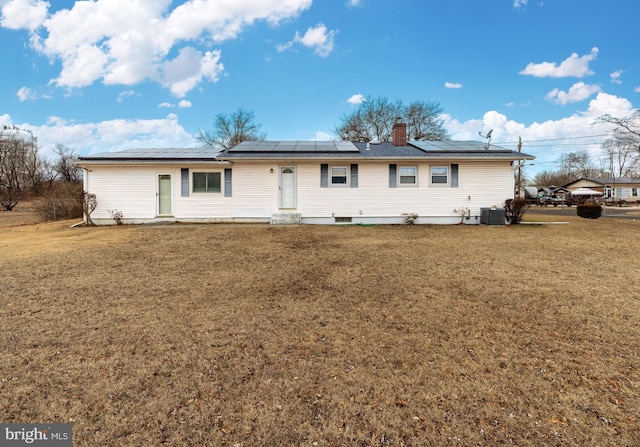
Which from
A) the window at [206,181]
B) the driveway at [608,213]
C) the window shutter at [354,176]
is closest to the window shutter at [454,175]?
the window shutter at [354,176]

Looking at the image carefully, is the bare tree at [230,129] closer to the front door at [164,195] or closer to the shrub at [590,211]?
the front door at [164,195]

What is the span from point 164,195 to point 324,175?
7325mm

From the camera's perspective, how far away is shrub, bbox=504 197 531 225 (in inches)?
546

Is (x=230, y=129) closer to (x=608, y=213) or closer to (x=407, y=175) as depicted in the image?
(x=407, y=175)

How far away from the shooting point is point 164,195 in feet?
46.8

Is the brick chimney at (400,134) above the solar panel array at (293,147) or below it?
above

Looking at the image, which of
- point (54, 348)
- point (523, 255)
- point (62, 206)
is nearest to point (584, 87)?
point (523, 255)

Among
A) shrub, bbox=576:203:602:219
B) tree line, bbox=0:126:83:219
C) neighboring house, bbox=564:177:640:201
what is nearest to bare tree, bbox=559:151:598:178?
neighboring house, bbox=564:177:640:201

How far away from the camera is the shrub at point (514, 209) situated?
13.9 meters

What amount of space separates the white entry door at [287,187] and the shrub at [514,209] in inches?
374

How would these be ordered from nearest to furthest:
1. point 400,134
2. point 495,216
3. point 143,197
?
1. point 495,216
2. point 143,197
3. point 400,134

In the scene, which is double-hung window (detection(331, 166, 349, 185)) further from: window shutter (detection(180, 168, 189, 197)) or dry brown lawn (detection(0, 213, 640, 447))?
dry brown lawn (detection(0, 213, 640, 447))

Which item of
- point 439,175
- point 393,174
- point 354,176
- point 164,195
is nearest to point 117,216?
point 164,195

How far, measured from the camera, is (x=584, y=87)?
25.3m
